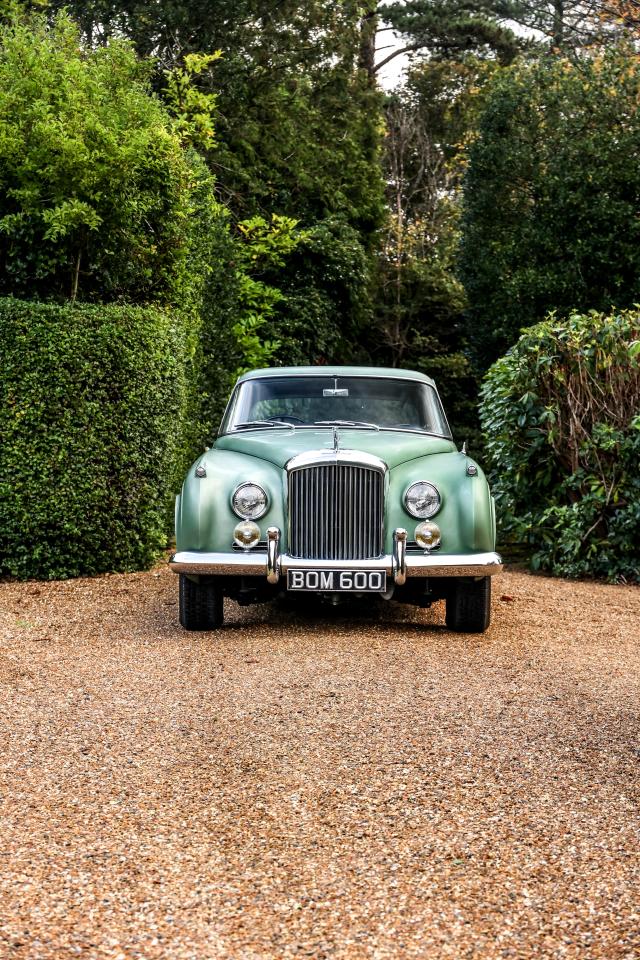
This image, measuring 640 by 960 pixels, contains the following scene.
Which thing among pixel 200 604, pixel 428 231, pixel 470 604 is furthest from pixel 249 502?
pixel 428 231

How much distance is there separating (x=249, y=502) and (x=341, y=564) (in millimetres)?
670

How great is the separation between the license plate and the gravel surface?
324 mm

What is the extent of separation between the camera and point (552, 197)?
832 inches

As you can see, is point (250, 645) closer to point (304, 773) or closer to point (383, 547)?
point (383, 547)

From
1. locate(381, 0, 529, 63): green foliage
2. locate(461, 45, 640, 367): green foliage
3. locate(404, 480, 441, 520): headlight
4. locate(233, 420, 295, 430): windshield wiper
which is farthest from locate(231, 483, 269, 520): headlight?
locate(381, 0, 529, 63): green foliage

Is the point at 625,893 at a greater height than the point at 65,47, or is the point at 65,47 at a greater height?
the point at 65,47

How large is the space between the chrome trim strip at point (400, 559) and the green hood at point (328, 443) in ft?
1.51

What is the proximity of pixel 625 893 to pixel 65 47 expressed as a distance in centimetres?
984

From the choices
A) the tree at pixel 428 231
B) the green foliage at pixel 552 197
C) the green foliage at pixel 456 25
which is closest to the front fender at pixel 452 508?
the green foliage at pixel 552 197

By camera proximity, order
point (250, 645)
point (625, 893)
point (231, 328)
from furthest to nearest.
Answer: point (231, 328) < point (250, 645) < point (625, 893)

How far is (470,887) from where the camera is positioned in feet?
9.48

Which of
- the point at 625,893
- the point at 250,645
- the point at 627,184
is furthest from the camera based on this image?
the point at 627,184

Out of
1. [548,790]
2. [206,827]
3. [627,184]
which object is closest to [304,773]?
[206,827]

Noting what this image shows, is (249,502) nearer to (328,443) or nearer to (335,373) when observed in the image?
(328,443)
